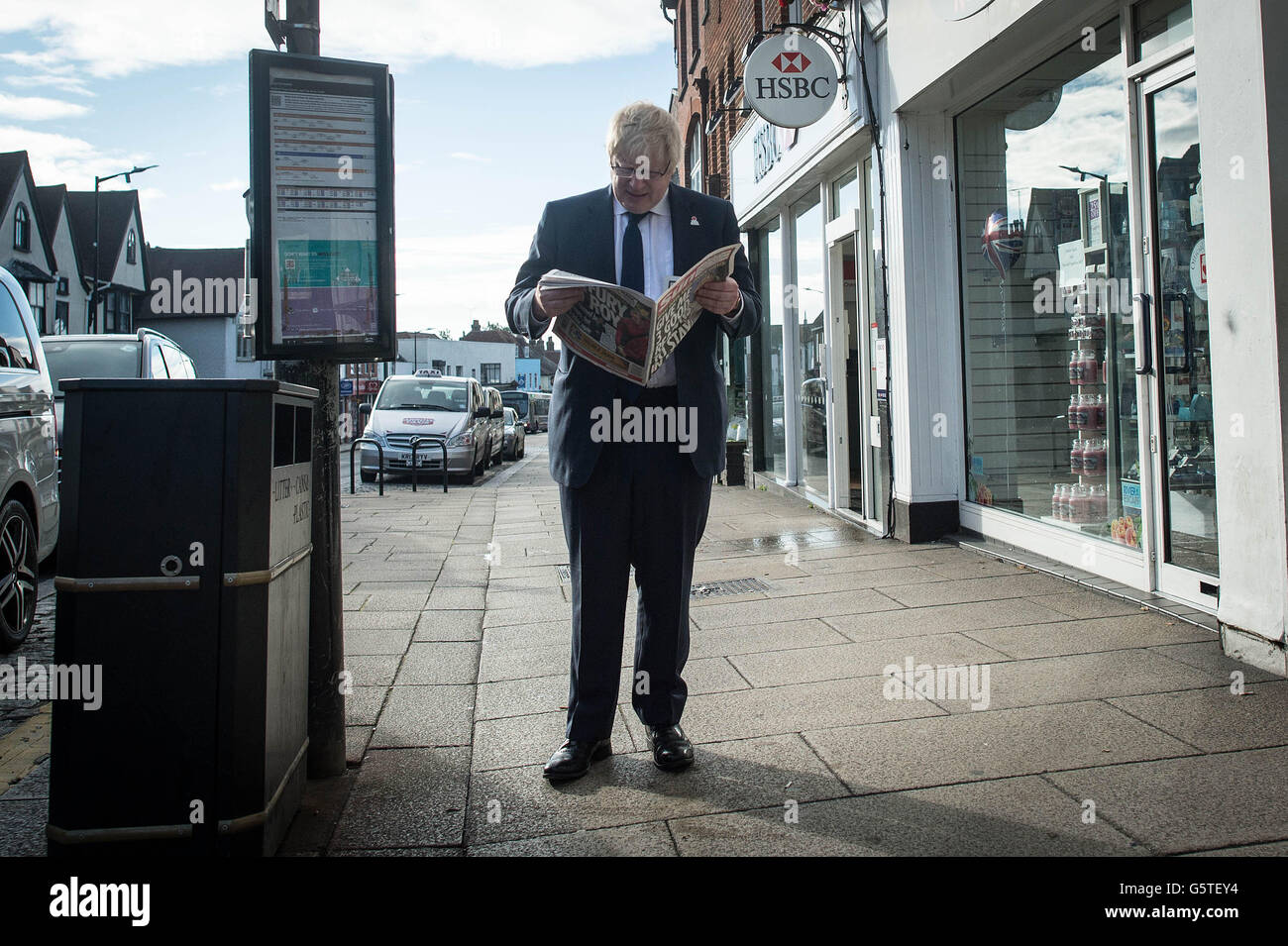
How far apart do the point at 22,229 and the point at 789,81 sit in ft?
Answer: 133

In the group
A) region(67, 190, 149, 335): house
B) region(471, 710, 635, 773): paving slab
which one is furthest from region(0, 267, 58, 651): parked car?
region(67, 190, 149, 335): house

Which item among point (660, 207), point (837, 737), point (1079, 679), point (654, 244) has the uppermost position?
point (660, 207)

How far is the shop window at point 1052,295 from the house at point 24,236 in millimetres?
39198

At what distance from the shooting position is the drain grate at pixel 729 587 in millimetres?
6289

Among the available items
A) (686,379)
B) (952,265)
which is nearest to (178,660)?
(686,379)

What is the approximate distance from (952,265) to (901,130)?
42.4 inches

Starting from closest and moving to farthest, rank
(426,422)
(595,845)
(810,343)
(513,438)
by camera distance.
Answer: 1. (595,845)
2. (810,343)
3. (426,422)
4. (513,438)

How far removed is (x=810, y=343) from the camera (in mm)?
11062

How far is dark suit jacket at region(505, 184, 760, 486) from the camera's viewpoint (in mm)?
3209

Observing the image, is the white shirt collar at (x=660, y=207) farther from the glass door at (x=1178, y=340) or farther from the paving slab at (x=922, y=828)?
the glass door at (x=1178, y=340)

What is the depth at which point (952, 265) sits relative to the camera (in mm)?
7543

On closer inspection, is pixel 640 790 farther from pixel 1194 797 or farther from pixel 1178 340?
pixel 1178 340

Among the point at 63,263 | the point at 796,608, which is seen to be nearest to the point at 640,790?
the point at 796,608
